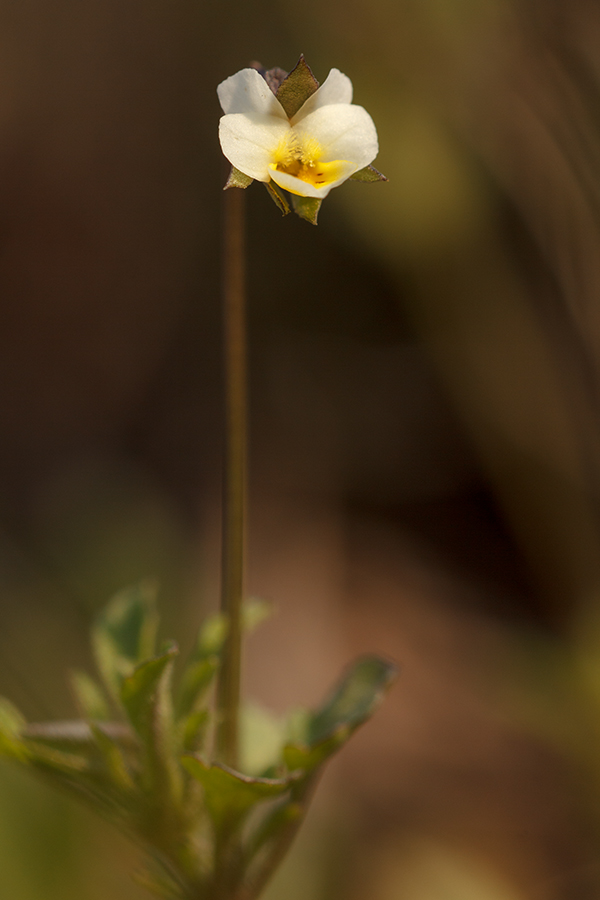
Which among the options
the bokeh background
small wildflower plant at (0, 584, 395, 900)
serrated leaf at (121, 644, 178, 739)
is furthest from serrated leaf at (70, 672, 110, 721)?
the bokeh background

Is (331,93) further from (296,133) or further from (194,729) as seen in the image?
(194,729)

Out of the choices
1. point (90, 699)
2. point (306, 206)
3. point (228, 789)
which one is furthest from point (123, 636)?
point (306, 206)

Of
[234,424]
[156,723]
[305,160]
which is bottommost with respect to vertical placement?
[156,723]

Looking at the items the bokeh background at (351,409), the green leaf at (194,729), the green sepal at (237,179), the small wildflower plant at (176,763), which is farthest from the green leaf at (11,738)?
the bokeh background at (351,409)

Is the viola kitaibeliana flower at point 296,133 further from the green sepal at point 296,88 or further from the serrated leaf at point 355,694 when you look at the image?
the serrated leaf at point 355,694

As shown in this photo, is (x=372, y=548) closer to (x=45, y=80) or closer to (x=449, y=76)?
(x=449, y=76)
